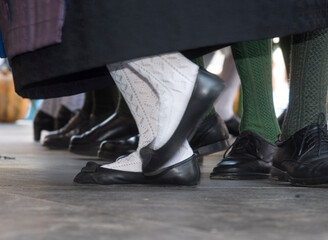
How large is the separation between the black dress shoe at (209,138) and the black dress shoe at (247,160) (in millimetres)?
297

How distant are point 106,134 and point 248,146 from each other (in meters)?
0.88

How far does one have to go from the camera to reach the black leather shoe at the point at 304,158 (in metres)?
1.43

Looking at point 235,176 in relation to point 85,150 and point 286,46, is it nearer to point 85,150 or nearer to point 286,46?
point 286,46

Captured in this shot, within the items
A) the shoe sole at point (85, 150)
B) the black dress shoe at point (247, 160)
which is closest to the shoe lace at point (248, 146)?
the black dress shoe at point (247, 160)

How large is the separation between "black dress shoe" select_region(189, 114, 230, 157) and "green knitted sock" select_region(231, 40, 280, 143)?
267mm

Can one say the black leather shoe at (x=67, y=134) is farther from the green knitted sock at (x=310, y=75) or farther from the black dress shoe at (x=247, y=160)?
the green knitted sock at (x=310, y=75)

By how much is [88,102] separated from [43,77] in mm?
1716

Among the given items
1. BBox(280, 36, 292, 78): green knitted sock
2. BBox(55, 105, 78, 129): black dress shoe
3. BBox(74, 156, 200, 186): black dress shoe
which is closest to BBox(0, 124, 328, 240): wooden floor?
BBox(74, 156, 200, 186): black dress shoe

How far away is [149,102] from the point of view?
136 centimetres

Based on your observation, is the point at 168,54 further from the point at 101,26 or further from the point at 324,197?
the point at 324,197

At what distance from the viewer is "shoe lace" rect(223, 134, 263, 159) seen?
1664mm

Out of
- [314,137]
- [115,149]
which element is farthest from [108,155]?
[314,137]

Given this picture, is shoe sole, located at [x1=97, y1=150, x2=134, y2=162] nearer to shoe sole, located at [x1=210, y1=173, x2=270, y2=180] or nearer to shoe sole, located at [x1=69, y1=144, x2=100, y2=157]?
shoe sole, located at [x1=69, y1=144, x2=100, y2=157]

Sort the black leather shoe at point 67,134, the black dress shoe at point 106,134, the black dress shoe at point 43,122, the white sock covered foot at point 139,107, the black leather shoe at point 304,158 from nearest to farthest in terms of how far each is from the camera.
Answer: the white sock covered foot at point 139,107
the black leather shoe at point 304,158
the black dress shoe at point 106,134
the black leather shoe at point 67,134
the black dress shoe at point 43,122
